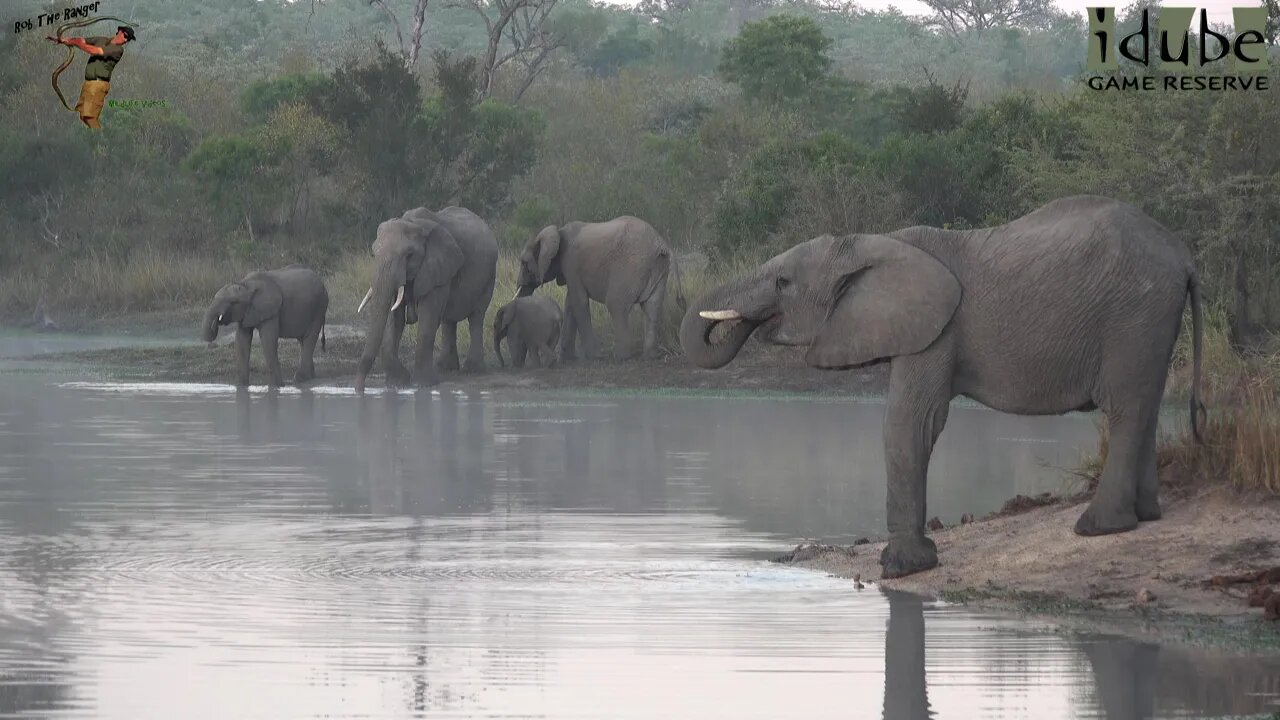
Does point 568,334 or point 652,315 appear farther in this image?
point 568,334

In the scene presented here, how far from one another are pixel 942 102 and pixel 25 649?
2601cm

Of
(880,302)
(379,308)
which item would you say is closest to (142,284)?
(379,308)

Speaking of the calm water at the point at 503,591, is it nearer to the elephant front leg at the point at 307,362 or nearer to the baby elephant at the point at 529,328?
the elephant front leg at the point at 307,362

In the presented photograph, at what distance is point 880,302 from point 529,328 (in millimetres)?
15273

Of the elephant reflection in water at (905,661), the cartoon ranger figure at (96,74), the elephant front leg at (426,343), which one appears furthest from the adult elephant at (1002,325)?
the cartoon ranger figure at (96,74)

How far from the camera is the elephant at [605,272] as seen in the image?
25.9 meters

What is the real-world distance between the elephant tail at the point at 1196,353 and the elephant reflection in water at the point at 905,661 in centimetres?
186

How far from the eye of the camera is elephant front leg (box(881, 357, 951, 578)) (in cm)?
1004

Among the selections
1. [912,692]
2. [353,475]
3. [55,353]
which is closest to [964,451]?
[353,475]

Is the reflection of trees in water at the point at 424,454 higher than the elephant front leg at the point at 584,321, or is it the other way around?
the elephant front leg at the point at 584,321

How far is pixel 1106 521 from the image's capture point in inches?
392

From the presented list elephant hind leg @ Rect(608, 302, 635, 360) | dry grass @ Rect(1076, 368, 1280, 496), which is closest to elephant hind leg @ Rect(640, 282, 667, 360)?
elephant hind leg @ Rect(608, 302, 635, 360)

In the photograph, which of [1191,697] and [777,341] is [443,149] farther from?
[1191,697]

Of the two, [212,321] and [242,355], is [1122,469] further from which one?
[212,321]
